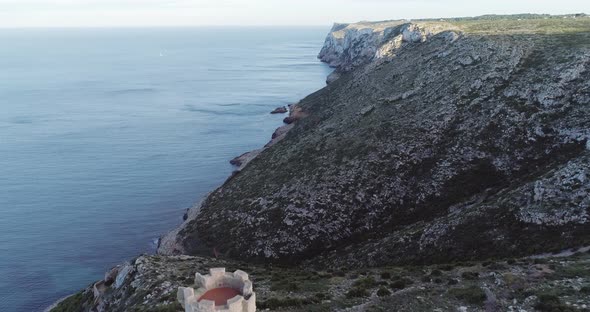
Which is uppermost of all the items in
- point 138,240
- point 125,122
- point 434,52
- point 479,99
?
point 434,52

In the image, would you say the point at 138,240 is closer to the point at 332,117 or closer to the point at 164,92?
the point at 332,117

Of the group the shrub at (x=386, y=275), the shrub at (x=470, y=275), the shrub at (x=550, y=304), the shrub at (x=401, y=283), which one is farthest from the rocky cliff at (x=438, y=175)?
the shrub at (x=550, y=304)

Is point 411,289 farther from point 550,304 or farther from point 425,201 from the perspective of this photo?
point 425,201

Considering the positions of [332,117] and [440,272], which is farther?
[332,117]

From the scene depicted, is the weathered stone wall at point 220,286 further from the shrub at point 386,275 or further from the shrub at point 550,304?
the shrub at point 550,304

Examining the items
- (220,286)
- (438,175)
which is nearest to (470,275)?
(220,286)

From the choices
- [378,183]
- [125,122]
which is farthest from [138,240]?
[125,122]

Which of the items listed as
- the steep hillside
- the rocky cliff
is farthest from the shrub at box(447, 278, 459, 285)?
the rocky cliff

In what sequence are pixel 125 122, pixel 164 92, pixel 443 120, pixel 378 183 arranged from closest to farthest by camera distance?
pixel 378 183, pixel 443 120, pixel 125 122, pixel 164 92
